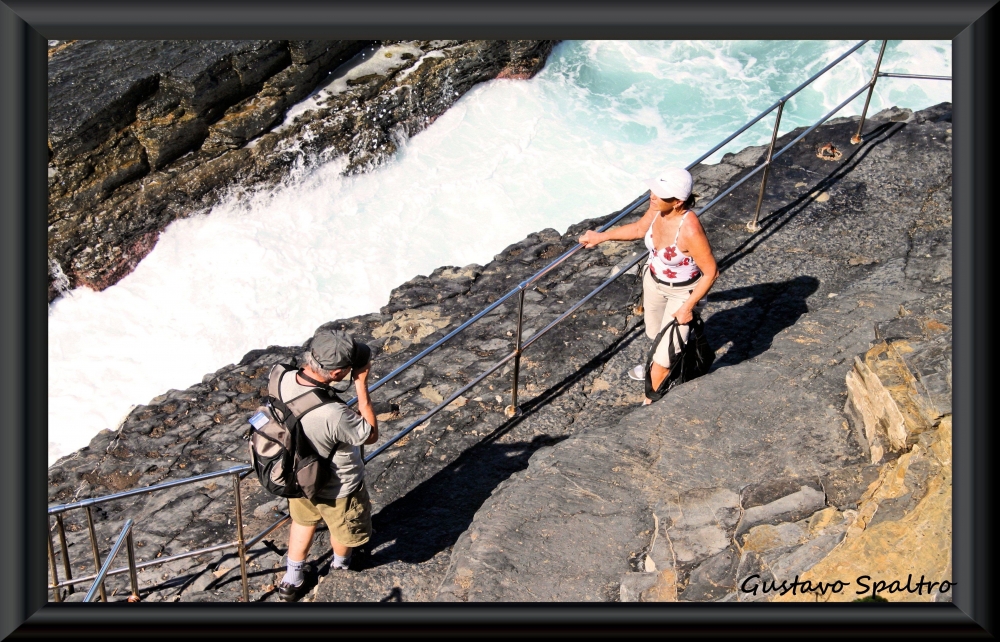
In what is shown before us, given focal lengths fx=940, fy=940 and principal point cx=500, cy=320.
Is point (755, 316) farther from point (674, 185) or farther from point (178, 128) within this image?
point (178, 128)

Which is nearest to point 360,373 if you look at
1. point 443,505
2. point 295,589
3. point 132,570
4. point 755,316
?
point 295,589

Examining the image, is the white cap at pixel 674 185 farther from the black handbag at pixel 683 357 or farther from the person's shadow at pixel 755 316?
the person's shadow at pixel 755 316

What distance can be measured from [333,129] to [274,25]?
42.4ft

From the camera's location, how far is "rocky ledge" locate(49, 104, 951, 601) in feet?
12.8

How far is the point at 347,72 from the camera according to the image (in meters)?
15.3

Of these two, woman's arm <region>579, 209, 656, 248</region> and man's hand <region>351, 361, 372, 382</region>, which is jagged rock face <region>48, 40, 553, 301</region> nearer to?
woman's arm <region>579, 209, 656, 248</region>

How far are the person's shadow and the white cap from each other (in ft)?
4.98

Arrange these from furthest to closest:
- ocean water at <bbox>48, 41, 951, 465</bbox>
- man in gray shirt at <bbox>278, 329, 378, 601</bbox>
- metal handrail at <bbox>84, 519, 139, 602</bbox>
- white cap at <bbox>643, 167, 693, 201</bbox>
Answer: ocean water at <bbox>48, 41, 951, 465</bbox> → white cap at <bbox>643, 167, 693, 201</bbox> → man in gray shirt at <bbox>278, 329, 378, 601</bbox> → metal handrail at <bbox>84, 519, 139, 602</bbox>

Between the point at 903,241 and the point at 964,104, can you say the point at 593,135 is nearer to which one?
the point at 903,241

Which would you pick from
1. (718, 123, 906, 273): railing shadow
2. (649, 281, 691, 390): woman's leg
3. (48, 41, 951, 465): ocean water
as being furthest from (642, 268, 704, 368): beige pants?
(48, 41, 951, 465): ocean water

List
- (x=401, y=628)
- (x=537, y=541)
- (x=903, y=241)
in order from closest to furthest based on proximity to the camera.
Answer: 1. (x=401, y=628)
2. (x=537, y=541)
3. (x=903, y=241)

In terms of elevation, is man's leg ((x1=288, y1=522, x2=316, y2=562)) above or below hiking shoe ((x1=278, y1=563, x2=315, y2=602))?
above

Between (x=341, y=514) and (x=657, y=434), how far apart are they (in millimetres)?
1658

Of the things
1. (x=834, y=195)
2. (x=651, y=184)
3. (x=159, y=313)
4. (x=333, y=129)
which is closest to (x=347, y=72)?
(x=333, y=129)
